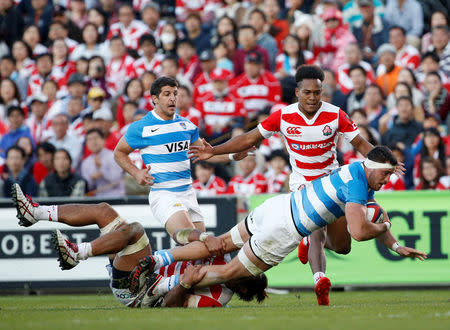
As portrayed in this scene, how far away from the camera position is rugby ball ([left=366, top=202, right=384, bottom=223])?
7.79 m

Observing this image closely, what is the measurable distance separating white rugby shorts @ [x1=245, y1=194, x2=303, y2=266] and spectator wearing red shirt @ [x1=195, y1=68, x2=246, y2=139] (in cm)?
627

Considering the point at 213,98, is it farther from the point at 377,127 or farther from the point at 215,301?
the point at 215,301

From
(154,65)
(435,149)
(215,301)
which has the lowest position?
(215,301)

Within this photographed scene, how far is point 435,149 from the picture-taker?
12.6 metres

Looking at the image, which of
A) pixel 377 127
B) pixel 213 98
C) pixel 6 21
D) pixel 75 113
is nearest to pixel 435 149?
pixel 377 127

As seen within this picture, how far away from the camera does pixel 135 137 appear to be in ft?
30.9

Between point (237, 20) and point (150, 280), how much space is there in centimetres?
984

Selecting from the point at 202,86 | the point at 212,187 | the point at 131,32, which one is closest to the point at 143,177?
the point at 212,187

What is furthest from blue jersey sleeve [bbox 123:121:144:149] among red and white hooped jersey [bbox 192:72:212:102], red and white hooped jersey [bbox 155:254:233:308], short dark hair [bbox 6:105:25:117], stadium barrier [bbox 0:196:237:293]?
short dark hair [bbox 6:105:25:117]

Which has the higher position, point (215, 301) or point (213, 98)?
point (213, 98)

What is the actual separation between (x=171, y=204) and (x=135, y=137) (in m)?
0.85

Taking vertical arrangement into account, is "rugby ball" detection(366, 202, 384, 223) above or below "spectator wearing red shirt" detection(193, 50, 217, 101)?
below

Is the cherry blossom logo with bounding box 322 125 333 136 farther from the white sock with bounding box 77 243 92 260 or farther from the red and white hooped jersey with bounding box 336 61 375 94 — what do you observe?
the red and white hooped jersey with bounding box 336 61 375 94

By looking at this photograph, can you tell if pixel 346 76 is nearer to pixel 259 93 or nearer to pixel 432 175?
pixel 259 93
